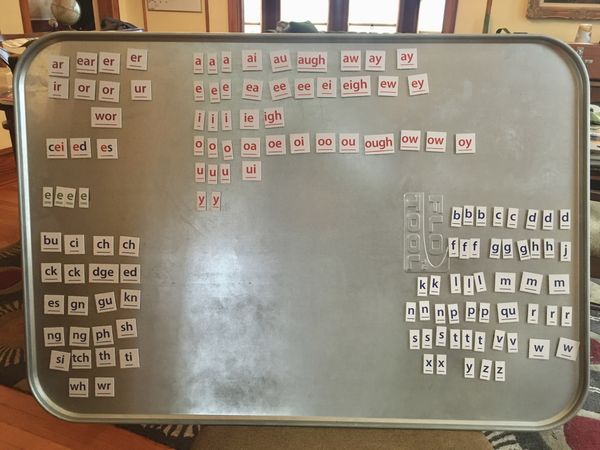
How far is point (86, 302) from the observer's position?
3.48 ft

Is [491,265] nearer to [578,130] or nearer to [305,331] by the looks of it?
[578,130]

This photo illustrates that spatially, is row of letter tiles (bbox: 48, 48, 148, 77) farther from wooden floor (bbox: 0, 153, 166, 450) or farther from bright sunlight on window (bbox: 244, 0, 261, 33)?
bright sunlight on window (bbox: 244, 0, 261, 33)

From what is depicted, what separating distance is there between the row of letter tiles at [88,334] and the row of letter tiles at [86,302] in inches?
1.4

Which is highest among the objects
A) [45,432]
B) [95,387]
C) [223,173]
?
[223,173]

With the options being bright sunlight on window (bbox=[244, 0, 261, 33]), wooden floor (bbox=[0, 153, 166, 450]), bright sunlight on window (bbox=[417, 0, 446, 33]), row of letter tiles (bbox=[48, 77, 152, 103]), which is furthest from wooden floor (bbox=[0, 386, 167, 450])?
bright sunlight on window (bbox=[417, 0, 446, 33])

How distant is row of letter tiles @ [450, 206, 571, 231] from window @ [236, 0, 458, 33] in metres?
3.53

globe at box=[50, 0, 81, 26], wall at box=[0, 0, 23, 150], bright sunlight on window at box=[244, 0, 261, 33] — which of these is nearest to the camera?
globe at box=[50, 0, 81, 26]

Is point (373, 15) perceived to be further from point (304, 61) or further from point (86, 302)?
point (86, 302)

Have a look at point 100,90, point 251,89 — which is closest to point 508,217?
point 251,89

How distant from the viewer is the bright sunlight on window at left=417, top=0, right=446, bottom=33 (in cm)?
402

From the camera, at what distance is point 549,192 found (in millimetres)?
1004

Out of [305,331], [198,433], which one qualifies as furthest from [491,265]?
[198,433]

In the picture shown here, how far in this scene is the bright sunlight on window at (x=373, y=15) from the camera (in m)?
4.16

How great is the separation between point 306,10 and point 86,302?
394 centimetres
